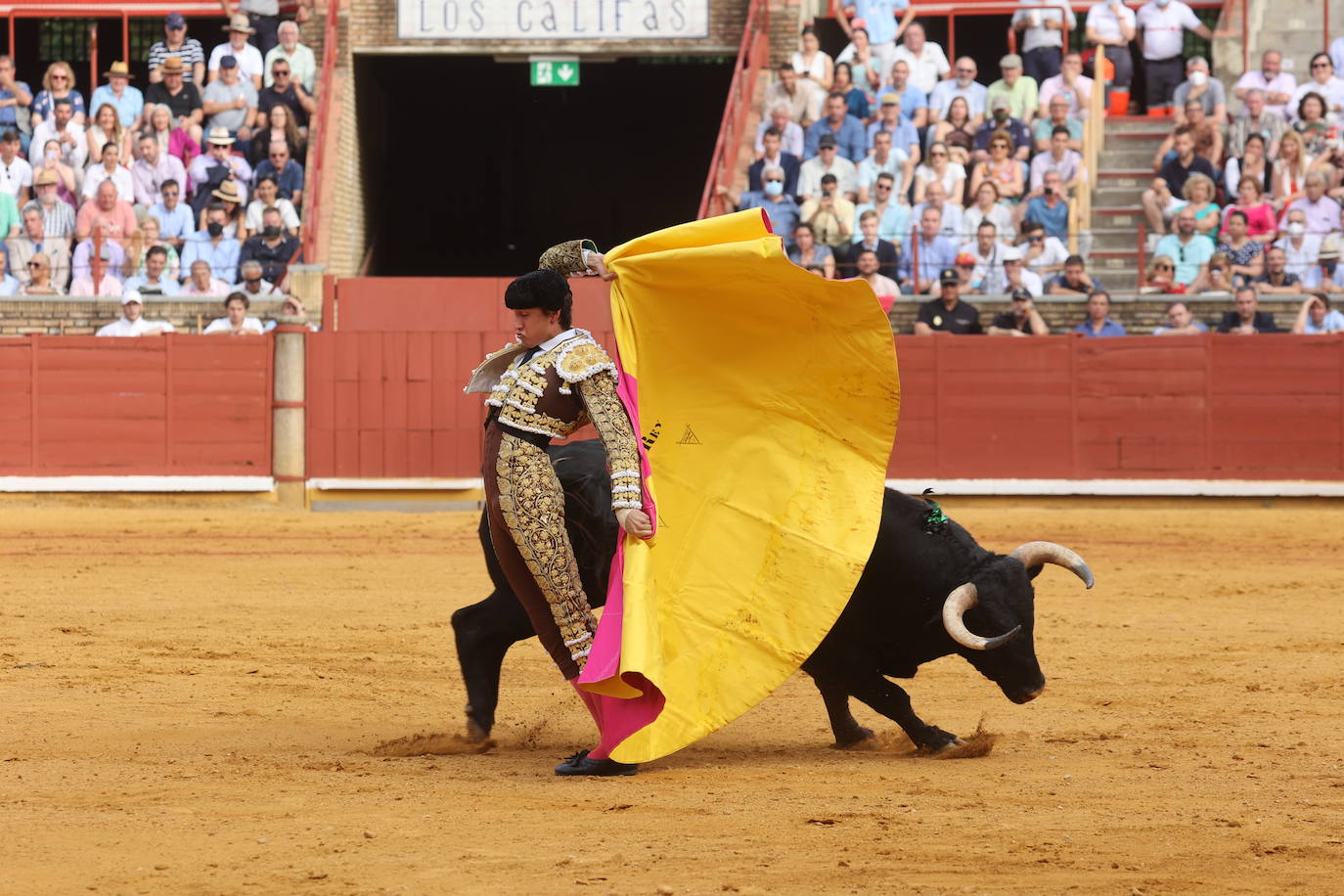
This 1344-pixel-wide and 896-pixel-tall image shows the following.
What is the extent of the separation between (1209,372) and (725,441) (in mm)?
8142

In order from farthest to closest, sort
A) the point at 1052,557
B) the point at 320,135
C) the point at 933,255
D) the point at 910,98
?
the point at 320,135
the point at 910,98
the point at 933,255
the point at 1052,557

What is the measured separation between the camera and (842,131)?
1330cm

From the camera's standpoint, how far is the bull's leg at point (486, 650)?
473 centimetres

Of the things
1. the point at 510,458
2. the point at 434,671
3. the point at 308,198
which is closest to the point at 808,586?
the point at 510,458

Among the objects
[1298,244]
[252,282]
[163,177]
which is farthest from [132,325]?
[1298,244]

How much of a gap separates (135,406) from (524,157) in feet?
30.4

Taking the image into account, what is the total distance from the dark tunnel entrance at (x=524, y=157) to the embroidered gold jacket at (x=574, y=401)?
12762mm

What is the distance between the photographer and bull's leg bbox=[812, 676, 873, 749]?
488cm

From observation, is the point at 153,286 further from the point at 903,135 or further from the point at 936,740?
Result: the point at 936,740

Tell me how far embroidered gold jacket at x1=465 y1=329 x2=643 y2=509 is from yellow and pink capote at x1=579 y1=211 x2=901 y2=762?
0.38ft

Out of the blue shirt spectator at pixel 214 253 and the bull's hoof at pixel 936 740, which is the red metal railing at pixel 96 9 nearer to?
the blue shirt spectator at pixel 214 253

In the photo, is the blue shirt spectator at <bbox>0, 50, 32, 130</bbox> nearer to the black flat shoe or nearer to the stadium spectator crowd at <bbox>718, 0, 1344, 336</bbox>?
the stadium spectator crowd at <bbox>718, 0, 1344, 336</bbox>

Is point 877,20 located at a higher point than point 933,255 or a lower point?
higher

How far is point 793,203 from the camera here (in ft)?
42.5
